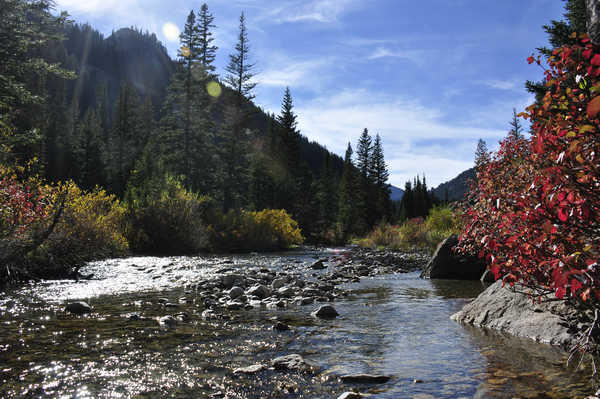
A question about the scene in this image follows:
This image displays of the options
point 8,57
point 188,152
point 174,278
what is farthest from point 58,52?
point 174,278

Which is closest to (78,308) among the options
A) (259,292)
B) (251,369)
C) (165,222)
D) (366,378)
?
(259,292)

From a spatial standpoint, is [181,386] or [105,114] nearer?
[181,386]

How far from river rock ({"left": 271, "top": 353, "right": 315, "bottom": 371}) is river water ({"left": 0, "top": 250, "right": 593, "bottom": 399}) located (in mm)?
125

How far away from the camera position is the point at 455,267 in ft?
34.2

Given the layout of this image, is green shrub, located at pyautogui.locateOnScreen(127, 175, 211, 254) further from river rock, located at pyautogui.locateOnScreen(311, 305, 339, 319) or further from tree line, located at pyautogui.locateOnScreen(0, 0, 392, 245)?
river rock, located at pyautogui.locateOnScreen(311, 305, 339, 319)

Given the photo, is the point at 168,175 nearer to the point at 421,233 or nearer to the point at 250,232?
the point at 250,232

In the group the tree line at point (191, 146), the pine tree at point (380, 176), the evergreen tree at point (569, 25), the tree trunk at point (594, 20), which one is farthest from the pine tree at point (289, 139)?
the tree trunk at point (594, 20)

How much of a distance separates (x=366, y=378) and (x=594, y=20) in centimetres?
356

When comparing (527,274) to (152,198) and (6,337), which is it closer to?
(6,337)

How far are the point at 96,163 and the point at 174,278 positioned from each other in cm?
5036

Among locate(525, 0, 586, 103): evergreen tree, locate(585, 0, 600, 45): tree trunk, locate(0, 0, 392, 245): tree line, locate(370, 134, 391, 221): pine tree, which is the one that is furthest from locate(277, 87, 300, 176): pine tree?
locate(585, 0, 600, 45): tree trunk

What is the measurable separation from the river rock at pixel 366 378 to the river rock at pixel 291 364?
387 mm

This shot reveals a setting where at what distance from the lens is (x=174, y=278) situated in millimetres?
9891

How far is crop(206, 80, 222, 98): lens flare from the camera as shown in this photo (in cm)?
3791
